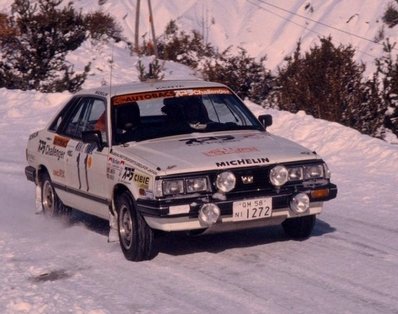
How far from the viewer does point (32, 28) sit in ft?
82.4

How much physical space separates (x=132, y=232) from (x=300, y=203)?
1.38 meters

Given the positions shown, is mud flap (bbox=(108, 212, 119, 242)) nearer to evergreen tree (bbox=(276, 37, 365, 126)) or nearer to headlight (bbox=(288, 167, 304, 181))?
headlight (bbox=(288, 167, 304, 181))

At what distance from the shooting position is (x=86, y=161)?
930cm

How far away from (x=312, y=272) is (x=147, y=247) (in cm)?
137

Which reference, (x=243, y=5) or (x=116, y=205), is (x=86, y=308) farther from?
(x=243, y=5)

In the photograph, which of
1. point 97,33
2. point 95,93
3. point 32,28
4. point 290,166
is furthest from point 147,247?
point 97,33

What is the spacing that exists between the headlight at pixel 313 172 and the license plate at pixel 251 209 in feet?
1.54

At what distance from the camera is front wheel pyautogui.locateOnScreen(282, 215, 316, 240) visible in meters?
8.91

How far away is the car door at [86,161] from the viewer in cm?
901

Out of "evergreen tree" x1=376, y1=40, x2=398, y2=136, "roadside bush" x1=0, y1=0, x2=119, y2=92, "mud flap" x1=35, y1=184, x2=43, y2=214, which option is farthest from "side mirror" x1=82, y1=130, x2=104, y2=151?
"roadside bush" x1=0, y1=0, x2=119, y2=92

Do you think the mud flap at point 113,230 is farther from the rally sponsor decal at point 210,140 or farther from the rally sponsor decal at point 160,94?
the rally sponsor decal at point 160,94

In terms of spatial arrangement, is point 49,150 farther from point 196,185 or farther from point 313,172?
point 313,172

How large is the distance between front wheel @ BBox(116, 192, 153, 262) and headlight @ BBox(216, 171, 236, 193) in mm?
699

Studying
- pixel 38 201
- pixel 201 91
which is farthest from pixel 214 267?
pixel 38 201
